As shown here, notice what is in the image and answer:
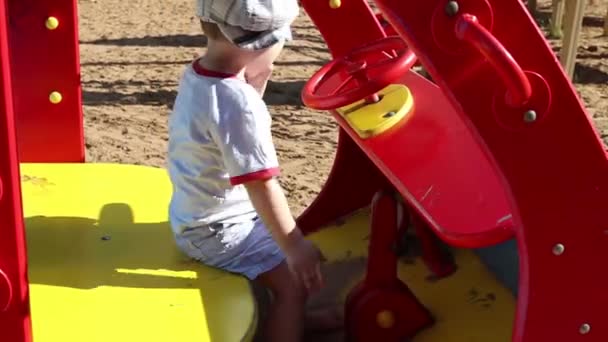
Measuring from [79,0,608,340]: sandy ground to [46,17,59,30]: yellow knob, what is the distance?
0.86 metres

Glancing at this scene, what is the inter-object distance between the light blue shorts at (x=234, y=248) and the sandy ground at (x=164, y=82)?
0.93m

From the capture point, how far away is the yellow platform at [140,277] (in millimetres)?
1468

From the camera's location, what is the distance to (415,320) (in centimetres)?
165

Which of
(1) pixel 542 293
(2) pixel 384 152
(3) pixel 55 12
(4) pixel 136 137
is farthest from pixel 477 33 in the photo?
(4) pixel 136 137

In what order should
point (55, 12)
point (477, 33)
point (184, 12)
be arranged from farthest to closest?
point (184, 12), point (55, 12), point (477, 33)

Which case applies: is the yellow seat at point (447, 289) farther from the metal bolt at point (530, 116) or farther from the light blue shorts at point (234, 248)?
the metal bolt at point (530, 116)

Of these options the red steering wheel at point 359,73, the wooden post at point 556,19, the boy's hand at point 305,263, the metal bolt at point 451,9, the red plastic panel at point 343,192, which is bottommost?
the wooden post at point 556,19

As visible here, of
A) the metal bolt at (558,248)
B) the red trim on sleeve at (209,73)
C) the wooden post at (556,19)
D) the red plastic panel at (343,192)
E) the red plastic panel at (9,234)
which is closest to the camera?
the red plastic panel at (9,234)

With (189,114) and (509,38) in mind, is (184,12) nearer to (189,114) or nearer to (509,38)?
(189,114)

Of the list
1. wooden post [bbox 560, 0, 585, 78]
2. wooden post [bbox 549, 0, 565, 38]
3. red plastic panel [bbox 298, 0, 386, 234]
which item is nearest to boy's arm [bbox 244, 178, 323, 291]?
red plastic panel [bbox 298, 0, 386, 234]

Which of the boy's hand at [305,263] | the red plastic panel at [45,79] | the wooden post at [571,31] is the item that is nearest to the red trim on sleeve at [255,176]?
the boy's hand at [305,263]

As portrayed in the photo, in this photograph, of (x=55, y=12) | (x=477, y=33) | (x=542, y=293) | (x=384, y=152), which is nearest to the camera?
(x=477, y=33)

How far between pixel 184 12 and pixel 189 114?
138 inches

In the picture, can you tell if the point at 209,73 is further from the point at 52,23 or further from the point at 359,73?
the point at 52,23
